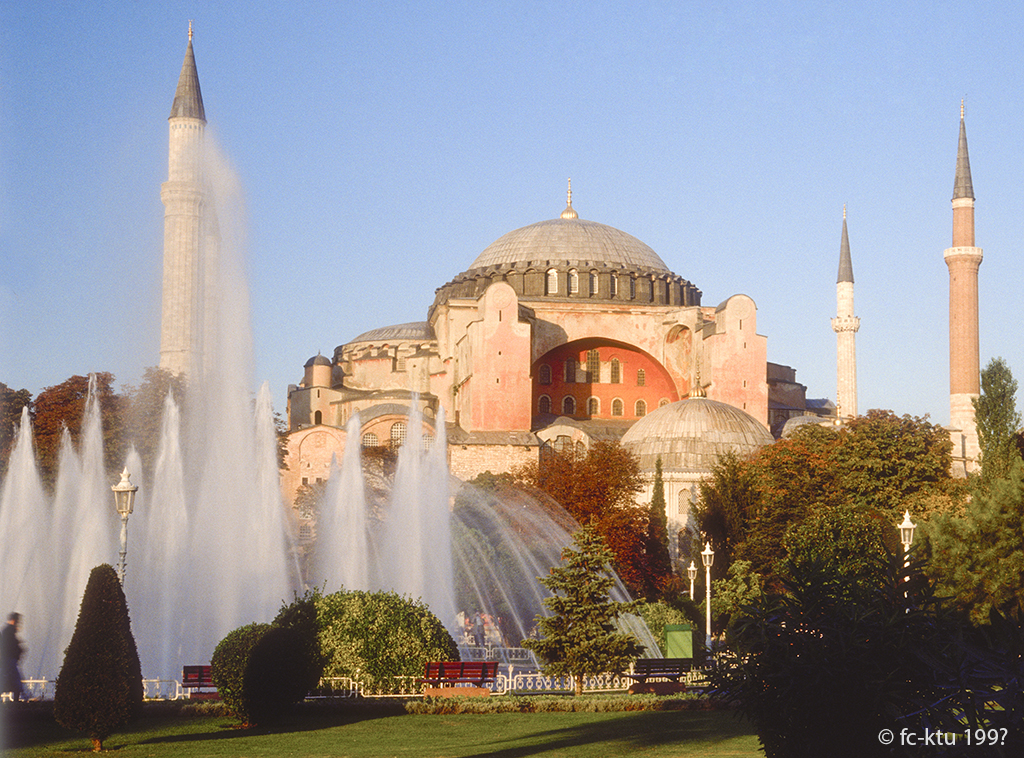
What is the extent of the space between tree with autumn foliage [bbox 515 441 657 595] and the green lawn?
18.8 meters

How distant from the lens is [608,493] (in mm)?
37656

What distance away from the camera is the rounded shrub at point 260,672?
13.2 metres

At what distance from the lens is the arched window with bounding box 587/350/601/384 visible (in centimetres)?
5300

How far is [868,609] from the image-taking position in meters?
7.38

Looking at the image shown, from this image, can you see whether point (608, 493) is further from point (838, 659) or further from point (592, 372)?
point (838, 659)

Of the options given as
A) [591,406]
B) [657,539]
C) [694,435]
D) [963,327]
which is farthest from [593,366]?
[657,539]

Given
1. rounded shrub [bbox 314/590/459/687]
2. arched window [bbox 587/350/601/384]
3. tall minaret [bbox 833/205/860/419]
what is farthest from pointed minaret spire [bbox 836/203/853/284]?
rounded shrub [bbox 314/590/459/687]

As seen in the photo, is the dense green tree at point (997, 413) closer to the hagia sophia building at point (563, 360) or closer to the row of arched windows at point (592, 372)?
the hagia sophia building at point (563, 360)

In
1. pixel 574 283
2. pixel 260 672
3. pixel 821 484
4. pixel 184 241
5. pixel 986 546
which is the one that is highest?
pixel 574 283

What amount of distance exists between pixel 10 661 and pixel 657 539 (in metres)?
26.9

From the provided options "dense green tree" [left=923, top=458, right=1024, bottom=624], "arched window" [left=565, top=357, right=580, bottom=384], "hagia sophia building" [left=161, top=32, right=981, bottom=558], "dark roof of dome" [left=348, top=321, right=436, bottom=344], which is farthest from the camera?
"dark roof of dome" [left=348, top=321, right=436, bottom=344]

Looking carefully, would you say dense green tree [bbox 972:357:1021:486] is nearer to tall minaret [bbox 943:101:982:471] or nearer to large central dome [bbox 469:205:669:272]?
tall minaret [bbox 943:101:982:471]

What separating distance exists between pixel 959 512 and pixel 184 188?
25381 mm

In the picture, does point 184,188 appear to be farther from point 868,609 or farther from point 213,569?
point 868,609
